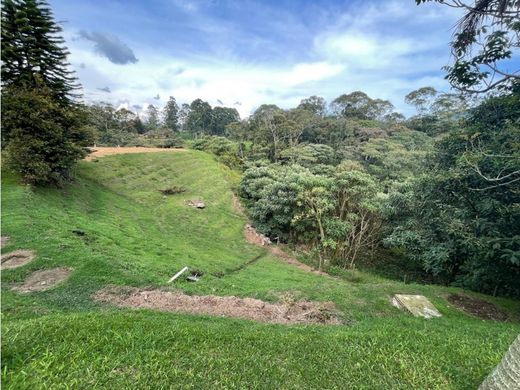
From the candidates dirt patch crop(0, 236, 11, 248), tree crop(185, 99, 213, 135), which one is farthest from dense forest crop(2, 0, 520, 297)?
tree crop(185, 99, 213, 135)

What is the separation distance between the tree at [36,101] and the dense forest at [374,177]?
0.21 ft

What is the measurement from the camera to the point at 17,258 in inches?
396

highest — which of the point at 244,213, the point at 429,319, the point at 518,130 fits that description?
the point at 518,130

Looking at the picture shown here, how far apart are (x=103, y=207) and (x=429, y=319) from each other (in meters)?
20.0

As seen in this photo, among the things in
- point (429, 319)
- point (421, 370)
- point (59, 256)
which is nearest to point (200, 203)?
point (59, 256)

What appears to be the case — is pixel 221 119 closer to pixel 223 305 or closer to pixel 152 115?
pixel 152 115

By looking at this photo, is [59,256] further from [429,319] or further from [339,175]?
[339,175]

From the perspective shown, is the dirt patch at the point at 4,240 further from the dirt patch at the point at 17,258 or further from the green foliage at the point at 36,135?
the green foliage at the point at 36,135

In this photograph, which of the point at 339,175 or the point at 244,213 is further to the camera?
the point at 244,213

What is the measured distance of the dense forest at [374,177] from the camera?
295 inches

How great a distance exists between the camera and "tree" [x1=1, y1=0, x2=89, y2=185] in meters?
16.5

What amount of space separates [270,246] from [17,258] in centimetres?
1482

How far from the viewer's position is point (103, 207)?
20.1 metres

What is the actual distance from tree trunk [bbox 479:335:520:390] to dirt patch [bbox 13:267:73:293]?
10.5 m
